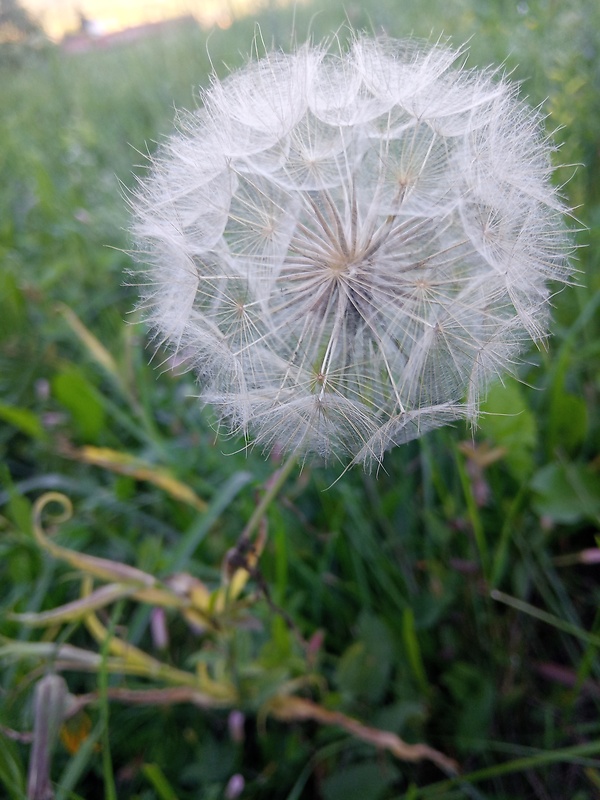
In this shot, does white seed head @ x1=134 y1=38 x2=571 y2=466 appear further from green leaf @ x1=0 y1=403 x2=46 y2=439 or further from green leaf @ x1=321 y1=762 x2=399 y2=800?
green leaf @ x1=0 y1=403 x2=46 y2=439

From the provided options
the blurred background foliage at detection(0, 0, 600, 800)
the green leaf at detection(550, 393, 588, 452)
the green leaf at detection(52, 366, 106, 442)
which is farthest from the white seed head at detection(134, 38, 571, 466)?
the green leaf at detection(52, 366, 106, 442)

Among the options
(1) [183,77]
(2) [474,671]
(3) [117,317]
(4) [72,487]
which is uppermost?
(1) [183,77]

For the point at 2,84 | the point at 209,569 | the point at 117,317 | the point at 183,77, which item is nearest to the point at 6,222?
the point at 117,317

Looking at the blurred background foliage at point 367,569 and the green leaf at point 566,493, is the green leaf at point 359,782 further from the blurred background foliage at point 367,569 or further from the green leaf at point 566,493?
the green leaf at point 566,493

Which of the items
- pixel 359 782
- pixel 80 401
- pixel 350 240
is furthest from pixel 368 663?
pixel 80 401

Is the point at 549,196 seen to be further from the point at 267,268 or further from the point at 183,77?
the point at 183,77

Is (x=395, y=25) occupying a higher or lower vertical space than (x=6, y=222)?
higher
